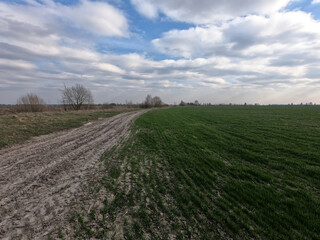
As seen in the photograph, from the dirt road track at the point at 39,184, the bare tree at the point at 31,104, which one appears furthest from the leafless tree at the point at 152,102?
the dirt road track at the point at 39,184

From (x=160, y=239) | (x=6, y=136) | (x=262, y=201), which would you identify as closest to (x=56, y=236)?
(x=160, y=239)

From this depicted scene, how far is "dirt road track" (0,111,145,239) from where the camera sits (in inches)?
134

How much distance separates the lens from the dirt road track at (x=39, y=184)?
340 centimetres

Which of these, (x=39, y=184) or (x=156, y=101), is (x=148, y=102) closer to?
(x=156, y=101)

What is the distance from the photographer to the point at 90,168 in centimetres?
637

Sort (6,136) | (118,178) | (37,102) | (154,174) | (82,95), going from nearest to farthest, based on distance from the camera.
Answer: (118,178)
(154,174)
(6,136)
(37,102)
(82,95)

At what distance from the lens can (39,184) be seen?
507 centimetres

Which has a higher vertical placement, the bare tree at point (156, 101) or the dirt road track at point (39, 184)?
the bare tree at point (156, 101)

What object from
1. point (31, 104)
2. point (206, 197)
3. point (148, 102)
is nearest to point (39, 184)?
point (206, 197)

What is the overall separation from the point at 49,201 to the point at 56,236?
1507 mm

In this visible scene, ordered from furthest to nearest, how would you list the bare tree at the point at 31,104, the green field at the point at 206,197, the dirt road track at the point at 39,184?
the bare tree at the point at 31,104, the dirt road track at the point at 39,184, the green field at the point at 206,197

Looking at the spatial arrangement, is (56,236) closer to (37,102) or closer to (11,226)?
(11,226)

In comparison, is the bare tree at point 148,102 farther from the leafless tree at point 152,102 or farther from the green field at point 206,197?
the green field at point 206,197

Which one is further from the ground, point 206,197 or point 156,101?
point 156,101
